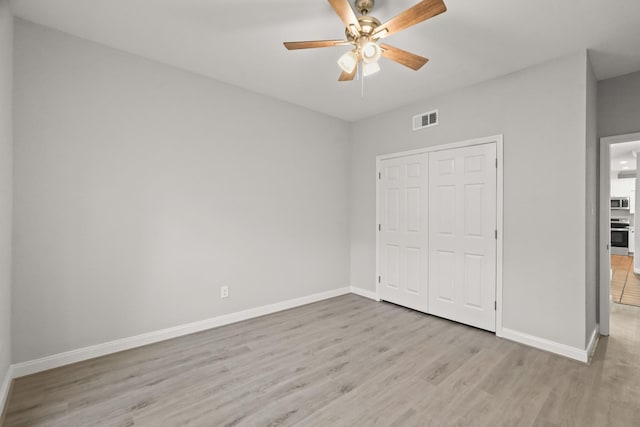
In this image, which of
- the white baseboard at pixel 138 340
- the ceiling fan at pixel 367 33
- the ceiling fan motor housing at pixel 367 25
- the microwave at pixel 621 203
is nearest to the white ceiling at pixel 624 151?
the microwave at pixel 621 203

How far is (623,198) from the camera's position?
10195 mm

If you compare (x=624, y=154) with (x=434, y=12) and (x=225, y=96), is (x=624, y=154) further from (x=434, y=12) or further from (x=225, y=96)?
(x=225, y=96)

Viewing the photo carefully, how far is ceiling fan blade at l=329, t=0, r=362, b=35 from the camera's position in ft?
5.61

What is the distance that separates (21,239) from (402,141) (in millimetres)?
4097

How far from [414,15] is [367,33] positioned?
340 millimetres

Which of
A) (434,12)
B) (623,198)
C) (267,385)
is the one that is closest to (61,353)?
(267,385)

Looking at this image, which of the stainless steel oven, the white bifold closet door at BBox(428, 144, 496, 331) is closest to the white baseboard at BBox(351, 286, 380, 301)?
the white bifold closet door at BBox(428, 144, 496, 331)

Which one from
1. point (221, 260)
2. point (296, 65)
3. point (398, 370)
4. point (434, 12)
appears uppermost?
point (296, 65)

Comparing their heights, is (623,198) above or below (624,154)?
below

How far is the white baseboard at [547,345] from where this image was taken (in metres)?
2.61

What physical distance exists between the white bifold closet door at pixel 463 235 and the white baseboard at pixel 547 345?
19 cm

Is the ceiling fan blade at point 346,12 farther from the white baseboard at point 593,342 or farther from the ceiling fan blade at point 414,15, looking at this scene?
the white baseboard at point 593,342

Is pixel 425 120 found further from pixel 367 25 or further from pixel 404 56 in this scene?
pixel 367 25

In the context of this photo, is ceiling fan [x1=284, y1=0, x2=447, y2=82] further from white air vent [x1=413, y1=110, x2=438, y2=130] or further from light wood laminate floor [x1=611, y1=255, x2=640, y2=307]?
light wood laminate floor [x1=611, y1=255, x2=640, y2=307]
